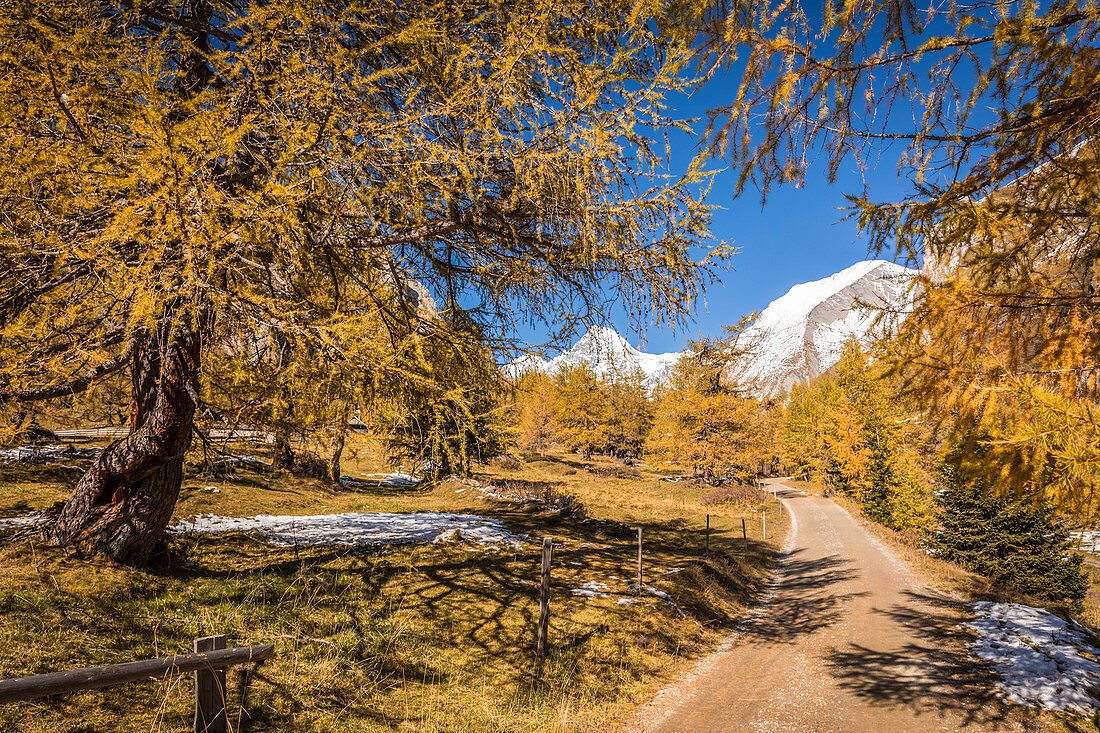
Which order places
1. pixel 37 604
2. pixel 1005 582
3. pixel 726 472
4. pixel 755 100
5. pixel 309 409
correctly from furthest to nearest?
pixel 726 472, pixel 1005 582, pixel 309 409, pixel 37 604, pixel 755 100

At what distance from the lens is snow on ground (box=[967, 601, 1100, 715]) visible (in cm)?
540

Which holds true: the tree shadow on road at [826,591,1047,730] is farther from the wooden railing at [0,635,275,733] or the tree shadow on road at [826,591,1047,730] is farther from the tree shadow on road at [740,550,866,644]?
the wooden railing at [0,635,275,733]

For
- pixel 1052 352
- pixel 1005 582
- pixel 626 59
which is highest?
pixel 626 59

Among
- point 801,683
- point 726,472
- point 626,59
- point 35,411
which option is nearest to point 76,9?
point 35,411

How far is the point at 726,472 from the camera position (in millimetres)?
30375

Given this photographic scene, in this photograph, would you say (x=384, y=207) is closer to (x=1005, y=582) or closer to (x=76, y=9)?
(x=76, y=9)

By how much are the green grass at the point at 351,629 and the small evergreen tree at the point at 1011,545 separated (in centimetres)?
956

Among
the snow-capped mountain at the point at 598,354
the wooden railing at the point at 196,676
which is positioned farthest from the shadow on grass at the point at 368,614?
the snow-capped mountain at the point at 598,354

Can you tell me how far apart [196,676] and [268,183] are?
3.26 metres

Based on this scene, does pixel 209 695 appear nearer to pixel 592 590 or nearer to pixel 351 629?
pixel 351 629

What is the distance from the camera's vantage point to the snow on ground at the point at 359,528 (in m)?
7.65

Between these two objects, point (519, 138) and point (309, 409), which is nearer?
point (519, 138)

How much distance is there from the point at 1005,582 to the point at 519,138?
18193 millimetres

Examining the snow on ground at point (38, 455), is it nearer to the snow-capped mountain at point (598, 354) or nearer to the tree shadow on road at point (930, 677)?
the snow-capped mountain at point (598, 354)
